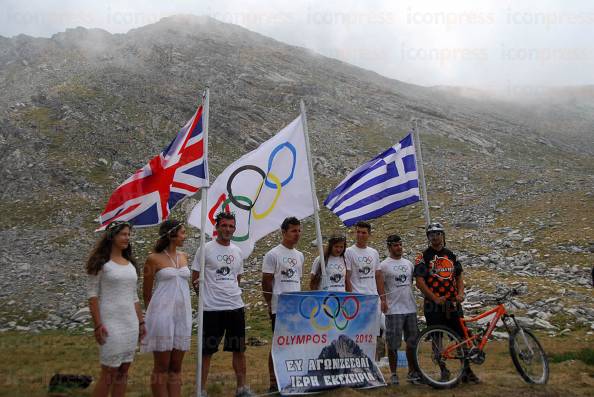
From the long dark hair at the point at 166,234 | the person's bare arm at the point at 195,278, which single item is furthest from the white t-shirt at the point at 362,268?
the long dark hair at the point at 166,234

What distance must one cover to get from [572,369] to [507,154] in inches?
1839

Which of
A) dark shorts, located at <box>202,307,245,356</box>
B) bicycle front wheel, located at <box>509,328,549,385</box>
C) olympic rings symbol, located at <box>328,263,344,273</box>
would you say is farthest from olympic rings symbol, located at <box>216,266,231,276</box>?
bicycle front wheel, located at <box>509,328,549,385</box>

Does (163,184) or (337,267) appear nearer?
(163,184)

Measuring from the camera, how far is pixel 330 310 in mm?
7996

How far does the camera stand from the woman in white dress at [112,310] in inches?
→ 235

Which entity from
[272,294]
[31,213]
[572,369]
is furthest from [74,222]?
[572,369]

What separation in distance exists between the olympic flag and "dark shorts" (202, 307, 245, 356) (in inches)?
50.0

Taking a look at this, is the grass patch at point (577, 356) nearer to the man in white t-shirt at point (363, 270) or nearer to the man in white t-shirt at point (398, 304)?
the man in white t-shirt at point (398, 304)

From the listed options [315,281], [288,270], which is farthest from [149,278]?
[315,281]

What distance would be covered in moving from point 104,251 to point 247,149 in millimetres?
38910

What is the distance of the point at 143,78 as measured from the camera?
2141 inches

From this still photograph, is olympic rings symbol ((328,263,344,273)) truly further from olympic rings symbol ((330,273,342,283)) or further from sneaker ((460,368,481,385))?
sneaker ((460,368,481,385))

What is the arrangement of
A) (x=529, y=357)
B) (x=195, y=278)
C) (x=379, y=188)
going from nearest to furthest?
(x=195, y=278) < (x=529, y=357) < (x=379, y=188)

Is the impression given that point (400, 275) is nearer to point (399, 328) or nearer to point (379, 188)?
point (399, 328)
